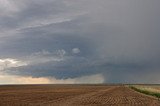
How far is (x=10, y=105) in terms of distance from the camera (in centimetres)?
3538

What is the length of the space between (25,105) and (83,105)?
19.1 feet

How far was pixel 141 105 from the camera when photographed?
1473 inches

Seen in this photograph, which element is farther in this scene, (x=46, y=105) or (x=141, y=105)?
(x=141, y=105)

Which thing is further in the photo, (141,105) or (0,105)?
(141,105)

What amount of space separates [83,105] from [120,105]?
3.87 meters

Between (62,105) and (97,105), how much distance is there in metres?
3.85

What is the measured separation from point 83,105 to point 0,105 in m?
8.23

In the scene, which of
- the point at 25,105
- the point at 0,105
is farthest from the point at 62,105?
the point at 0,105

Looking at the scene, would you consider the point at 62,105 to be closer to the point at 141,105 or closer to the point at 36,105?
the point at 36,105

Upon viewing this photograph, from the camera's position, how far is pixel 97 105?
36844 millimetres

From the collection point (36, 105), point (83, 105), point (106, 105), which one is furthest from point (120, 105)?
point (36, 105)

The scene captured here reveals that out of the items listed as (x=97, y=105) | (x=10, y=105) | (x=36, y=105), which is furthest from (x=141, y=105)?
(x=10, y=105)

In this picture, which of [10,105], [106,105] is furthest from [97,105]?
[10,105]

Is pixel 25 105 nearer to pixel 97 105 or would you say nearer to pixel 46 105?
pixel 46 105
